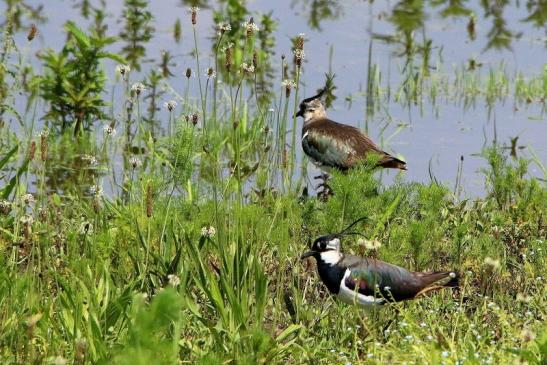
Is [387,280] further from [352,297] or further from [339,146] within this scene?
[339,146]

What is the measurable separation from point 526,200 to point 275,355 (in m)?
3.09

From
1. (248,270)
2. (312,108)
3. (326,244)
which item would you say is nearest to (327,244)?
(326,244)

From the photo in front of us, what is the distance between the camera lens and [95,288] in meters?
5.73

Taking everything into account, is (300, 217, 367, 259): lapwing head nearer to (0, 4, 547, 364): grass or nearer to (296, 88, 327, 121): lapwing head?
(0, 4, 547, 364): grass

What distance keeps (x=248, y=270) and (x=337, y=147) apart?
10.4ft

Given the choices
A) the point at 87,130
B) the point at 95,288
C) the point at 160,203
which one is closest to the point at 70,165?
the point at 87,130

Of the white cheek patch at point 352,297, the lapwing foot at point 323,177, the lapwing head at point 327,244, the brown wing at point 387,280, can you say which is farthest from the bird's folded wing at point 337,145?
the white cheek patch at point 352,297

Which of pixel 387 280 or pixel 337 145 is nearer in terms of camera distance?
pixel 387 280

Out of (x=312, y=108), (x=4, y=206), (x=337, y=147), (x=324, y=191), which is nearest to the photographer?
(x=4, y=206)

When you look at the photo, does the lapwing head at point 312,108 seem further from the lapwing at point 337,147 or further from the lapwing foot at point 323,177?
the lapwing foot at point 323,177

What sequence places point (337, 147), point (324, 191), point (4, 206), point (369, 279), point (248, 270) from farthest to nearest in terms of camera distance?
point (337, 147)
point (324, 191)
point (4, 206)
point (369, 279)
point (248, 270)

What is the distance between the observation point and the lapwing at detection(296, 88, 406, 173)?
8.84 metres

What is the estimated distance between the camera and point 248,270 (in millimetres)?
5938

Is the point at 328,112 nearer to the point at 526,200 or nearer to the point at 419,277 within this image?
the point at 526,200
